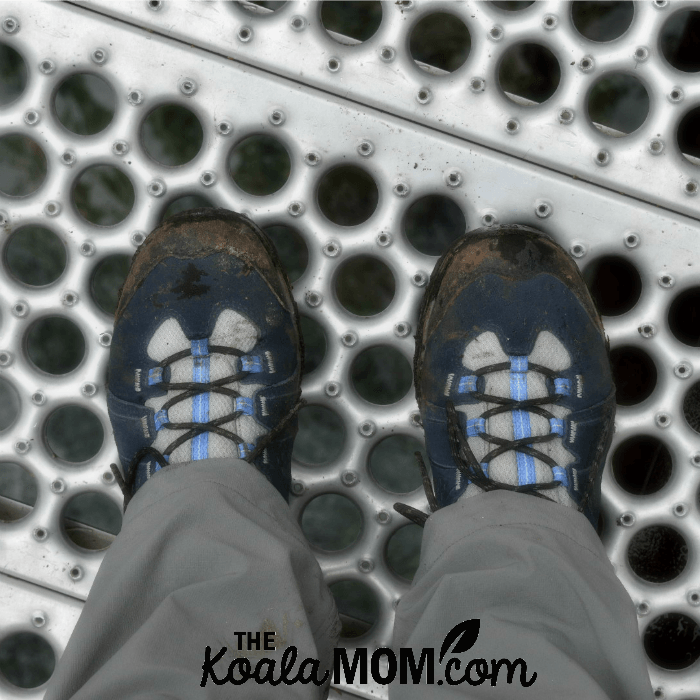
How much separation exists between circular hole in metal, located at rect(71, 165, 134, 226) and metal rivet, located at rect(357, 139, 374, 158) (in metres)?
0.26

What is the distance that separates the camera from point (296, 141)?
733 millimetres

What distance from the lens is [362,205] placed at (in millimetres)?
774

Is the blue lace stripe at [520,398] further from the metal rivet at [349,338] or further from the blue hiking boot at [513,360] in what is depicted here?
the metal rivet at [349,338]

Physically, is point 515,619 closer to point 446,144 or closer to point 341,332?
point 341,332

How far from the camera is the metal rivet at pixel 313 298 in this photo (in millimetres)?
757

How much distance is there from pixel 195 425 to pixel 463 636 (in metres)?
0.33

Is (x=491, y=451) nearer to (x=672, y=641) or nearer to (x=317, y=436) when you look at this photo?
(x=317, y=436)

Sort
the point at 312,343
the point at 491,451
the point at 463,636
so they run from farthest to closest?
the point at 312,343
the point at 491,451
the point at 463,636

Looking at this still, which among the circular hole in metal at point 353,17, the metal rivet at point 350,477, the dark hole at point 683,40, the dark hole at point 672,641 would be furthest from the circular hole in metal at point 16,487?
the dark hole at point 683,40

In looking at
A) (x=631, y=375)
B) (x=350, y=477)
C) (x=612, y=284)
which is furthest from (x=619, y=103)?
(x=350, y=477)

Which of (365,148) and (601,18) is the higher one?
(601,18)

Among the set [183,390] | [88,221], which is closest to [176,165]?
[88,221]

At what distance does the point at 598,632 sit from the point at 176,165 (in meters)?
0.61

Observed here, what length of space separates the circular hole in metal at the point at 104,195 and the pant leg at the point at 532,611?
1.64 ft
